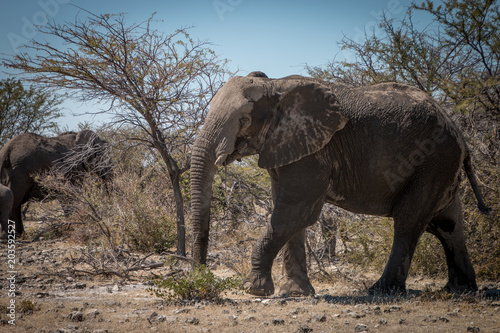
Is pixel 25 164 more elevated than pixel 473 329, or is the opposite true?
pixel 25 164

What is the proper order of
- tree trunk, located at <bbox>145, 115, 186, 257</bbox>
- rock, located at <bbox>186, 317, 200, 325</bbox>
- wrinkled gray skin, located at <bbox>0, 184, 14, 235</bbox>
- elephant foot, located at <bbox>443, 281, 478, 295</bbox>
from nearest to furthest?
rock, located at <bbox>186, 317, 200, 325</bbox> < elephant foot, located at <bbox>443, 281, 478, 295</bbox> < tree trunk, located at <bbox>145, 115, 186, 257</bbox> < wrinkled gray skin, located at <bbox>0, 184, 14, 235</bbox>

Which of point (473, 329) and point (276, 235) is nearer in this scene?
point (473, 329)

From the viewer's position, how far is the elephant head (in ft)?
20.8

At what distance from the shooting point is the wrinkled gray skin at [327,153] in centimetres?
635

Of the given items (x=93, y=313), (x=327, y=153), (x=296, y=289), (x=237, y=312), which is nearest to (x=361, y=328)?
(x=237, y=312)

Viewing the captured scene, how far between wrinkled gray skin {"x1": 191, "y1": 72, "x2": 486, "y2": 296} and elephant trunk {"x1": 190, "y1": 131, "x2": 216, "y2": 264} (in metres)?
0.01

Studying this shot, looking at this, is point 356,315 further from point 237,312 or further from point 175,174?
point 175,174

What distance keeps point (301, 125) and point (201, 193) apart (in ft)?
5.37

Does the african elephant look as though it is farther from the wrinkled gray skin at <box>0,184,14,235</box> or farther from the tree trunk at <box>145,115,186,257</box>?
the tree trunk at <box>145,115,186,257</box>

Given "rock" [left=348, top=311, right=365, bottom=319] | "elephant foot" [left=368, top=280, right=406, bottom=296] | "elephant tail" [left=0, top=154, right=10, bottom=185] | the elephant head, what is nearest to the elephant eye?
the elephant head

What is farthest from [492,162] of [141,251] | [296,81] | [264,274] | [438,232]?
[141,251]

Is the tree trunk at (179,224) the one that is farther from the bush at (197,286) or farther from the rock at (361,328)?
the rock at (361,328)

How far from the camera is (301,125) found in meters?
6.52

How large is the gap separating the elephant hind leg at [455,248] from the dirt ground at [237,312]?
36 cm
